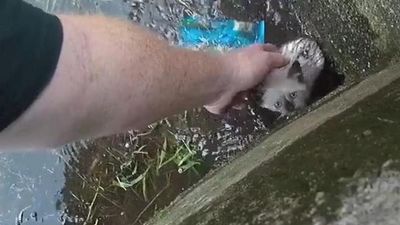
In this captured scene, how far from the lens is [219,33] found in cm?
225

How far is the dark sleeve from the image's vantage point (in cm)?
138

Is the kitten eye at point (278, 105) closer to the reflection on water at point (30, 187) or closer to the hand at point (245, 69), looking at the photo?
the hand at point (245, 69)

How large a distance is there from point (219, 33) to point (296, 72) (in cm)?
31

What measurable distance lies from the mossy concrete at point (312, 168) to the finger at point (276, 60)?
1.95 ft

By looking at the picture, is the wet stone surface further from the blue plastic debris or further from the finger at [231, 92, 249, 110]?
the blue plastic debris

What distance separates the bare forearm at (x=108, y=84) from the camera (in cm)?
150

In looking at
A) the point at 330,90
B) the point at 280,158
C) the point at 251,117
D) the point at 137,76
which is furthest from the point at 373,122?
the point at 251,117

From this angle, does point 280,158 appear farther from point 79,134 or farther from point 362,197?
point 79,134

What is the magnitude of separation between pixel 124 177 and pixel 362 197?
5.23 feet

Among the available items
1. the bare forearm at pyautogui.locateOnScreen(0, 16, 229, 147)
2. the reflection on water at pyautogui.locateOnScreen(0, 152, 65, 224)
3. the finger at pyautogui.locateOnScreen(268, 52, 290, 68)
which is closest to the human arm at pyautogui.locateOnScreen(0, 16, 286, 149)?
the bare forearm at pyautogui.locateOnScreen(0, 16, 229, 147)

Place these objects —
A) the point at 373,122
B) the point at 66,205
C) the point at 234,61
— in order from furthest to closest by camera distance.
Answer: the point at 66,205, the point at 234,61, the point at 373,122

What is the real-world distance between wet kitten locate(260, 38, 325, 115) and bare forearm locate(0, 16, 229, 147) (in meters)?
0.30

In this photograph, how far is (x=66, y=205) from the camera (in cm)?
267

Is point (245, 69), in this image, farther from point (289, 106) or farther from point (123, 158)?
point (123, 158)
